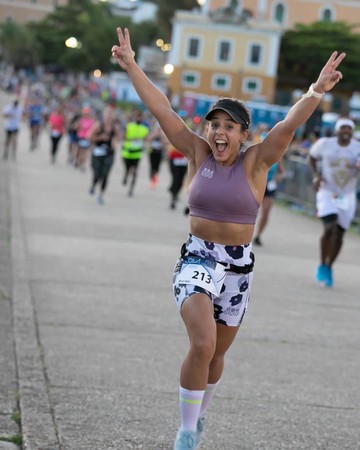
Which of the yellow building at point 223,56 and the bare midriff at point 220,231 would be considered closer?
the bare midriff at point 220,231

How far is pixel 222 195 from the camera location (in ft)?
20.0

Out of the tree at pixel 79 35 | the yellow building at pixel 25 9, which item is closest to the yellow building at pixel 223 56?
the tree at pixel 79 35

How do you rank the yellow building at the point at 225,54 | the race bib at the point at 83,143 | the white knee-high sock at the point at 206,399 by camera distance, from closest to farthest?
the white knee-high sock at the point at 206,399, the race bib at the point at 83,143, the yellow building at the point at 225,54

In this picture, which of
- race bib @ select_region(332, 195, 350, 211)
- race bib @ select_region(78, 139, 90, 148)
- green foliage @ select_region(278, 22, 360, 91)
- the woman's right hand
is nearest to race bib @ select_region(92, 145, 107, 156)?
race bib @ select_region(78, 139, 90, 148)

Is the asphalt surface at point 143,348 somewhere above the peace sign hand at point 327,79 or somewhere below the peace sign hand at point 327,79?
below

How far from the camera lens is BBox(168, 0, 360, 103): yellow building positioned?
103938mm

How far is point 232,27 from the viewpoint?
343ft

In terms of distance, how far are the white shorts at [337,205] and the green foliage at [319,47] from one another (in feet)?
304

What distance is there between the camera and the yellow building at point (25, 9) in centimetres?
18075

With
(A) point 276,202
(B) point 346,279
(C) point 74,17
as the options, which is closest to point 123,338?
(B) point 346,279

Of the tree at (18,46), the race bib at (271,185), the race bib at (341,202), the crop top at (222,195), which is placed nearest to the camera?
the crop top at (222,195)

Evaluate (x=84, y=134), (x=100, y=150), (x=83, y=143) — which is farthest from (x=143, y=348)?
(x=83, y=143)

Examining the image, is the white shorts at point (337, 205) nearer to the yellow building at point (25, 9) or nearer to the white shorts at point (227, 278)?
the white shorts at point (227, 278)

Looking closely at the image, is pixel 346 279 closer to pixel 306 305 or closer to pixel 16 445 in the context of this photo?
pixel 306 305
